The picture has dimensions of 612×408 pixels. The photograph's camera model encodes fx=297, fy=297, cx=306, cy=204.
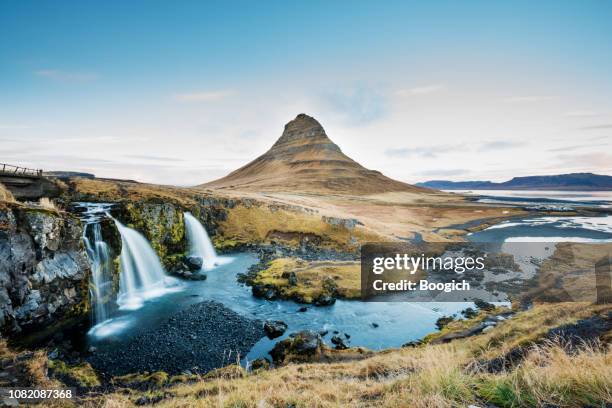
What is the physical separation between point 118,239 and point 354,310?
23490 millimetres

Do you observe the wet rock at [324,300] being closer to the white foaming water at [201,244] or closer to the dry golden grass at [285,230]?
the white foaming water at [201,244]

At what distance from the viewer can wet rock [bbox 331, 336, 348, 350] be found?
20.4 meters

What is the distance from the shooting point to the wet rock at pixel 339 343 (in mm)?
20378

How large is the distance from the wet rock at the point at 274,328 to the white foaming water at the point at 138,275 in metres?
12.5

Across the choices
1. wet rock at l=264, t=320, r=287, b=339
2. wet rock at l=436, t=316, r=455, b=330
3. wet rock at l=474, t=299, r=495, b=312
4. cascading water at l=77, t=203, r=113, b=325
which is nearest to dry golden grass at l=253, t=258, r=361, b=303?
wet rock at l=264, t=320, r=287, b=339

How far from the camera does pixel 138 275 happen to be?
31656 mm

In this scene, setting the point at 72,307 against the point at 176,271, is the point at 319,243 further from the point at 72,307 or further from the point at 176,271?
the point at 72,307

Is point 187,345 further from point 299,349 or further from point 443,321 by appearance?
point 443,321

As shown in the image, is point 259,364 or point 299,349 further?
point 299,349

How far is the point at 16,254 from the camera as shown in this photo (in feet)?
59.2

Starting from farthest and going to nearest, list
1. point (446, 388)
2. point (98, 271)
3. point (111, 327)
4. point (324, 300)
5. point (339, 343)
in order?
point (324, 300) → point (98, 271) → point (111, 327) → point (339, 343) → point (446, 388)

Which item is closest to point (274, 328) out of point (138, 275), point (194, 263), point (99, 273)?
point (99, 273)

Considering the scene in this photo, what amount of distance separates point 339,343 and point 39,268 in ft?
68.0

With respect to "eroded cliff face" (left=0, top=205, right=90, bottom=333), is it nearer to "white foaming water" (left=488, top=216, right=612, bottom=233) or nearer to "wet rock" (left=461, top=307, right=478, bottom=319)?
"wet rock" (left=461, top=307, right=478, bottom=319)
